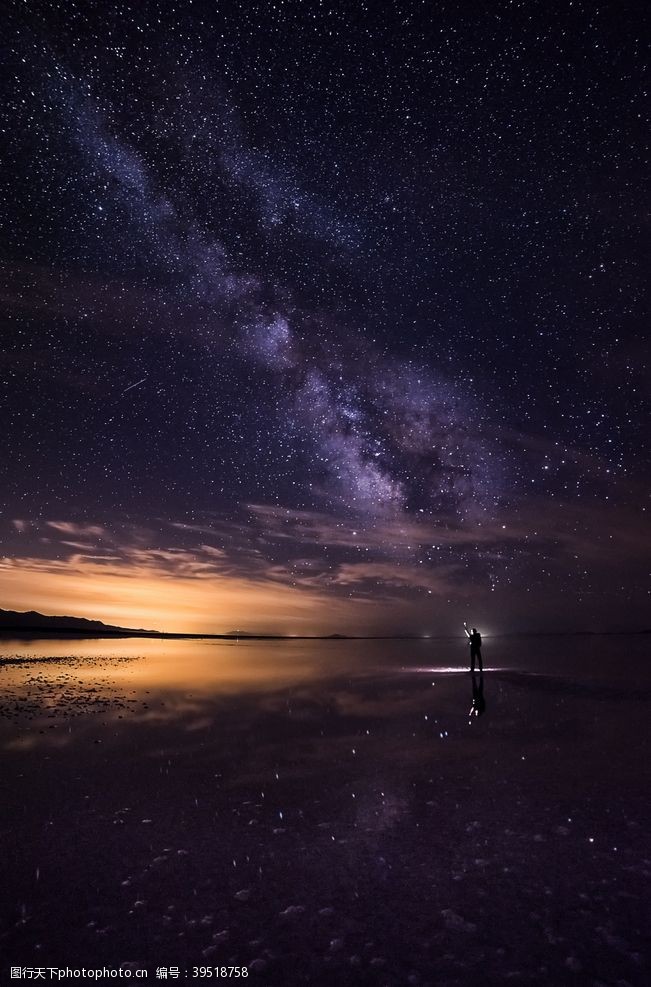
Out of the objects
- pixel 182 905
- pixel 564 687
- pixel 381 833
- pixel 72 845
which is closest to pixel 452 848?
pixel 381 833

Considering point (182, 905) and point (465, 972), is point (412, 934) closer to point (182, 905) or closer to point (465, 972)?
point (465, 972)

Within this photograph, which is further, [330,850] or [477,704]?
[477,704]

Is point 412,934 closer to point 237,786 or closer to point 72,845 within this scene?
point 72,845

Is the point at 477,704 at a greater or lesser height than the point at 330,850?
lesser

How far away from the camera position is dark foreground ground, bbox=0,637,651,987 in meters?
4.53

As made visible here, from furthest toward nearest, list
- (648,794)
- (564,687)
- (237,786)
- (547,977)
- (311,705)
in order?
(564,687), (311,705), (237,786), (648,794), (547,977)

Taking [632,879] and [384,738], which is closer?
[632,879]

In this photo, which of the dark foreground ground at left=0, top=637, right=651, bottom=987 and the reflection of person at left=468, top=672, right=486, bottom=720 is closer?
the dark foreground ground at left=0, top=637, right=651, bottom=987

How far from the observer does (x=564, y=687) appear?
23.1 meters

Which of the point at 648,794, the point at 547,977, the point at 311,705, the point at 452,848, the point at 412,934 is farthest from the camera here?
the point at 311,705

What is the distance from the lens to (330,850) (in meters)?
6.61

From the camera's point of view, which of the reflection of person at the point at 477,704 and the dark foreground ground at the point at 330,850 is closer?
the dark foreground ground at the point at 330,850

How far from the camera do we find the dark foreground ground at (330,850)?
453 cm

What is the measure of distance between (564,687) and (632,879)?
1919cm
